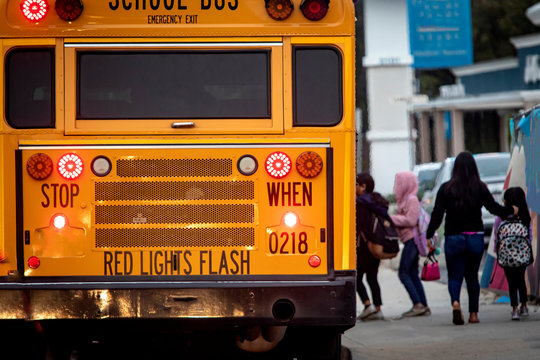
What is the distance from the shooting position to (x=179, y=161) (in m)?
8.20

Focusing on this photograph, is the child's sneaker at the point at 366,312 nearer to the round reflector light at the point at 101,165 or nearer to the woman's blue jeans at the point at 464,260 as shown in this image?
the woman's blue jeans at the point at 464,260

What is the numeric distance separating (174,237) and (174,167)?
47cm

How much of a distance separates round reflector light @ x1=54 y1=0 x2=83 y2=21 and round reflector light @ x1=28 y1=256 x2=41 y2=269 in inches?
63.4

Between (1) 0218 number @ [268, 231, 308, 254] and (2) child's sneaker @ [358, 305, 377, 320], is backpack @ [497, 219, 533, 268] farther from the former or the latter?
(1) 0218 number @ [268, 231, 308, 254]

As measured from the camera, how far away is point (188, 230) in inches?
324

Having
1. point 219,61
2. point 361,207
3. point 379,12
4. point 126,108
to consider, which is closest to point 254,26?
point 219,61

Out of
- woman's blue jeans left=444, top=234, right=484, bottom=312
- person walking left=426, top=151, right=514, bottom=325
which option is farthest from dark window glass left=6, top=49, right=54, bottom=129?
woman's blue jeans left=444, top=234, right=484, bottom=312

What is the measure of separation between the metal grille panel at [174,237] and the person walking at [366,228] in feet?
14.4

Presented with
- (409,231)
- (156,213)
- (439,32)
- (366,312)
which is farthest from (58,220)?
(439,32)

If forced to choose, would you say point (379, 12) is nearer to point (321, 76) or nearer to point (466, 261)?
point (466, 261)

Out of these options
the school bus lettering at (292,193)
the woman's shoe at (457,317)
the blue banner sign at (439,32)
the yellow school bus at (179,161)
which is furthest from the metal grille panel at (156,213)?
the blue banner sign at (439,32)

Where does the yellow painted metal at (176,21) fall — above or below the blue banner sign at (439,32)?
below

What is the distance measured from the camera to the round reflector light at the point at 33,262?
27.0 ft

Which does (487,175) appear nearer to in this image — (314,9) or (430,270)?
(430,270)
